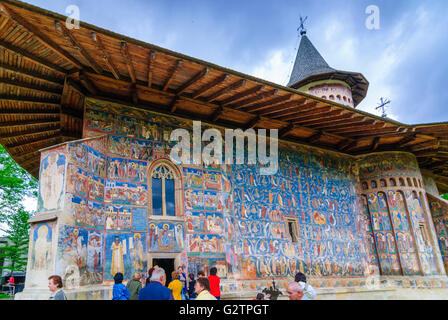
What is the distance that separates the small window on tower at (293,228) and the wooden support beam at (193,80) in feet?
19.7

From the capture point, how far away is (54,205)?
26.0 ft

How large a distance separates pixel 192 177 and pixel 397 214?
30.9 ft

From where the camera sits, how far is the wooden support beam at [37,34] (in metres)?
6.39

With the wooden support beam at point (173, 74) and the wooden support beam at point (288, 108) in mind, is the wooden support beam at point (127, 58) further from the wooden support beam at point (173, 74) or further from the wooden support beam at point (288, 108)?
the wooden support beam at point (288, 108)

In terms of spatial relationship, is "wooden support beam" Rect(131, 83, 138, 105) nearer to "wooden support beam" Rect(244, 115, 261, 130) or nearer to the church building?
the church building

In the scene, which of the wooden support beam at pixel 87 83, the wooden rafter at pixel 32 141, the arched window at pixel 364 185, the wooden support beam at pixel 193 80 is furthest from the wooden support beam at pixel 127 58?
the arched window at pixel 364 185

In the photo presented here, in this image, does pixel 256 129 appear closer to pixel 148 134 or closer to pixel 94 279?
pixel 148 134

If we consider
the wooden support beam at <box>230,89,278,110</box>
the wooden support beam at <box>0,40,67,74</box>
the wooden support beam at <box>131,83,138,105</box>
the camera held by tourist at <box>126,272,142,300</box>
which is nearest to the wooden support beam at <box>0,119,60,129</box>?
the wooden support beam at <box>0,40,67,74</box>

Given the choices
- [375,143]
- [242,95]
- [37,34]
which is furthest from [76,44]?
[375,143]

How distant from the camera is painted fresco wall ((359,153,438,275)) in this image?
547 inches

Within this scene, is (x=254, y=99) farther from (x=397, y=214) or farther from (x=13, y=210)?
(x=13, y=210)

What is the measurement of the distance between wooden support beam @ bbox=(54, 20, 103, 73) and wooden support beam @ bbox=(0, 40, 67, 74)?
96cm

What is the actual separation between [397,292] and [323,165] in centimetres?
574

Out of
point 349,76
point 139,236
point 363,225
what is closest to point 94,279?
point 139,236
